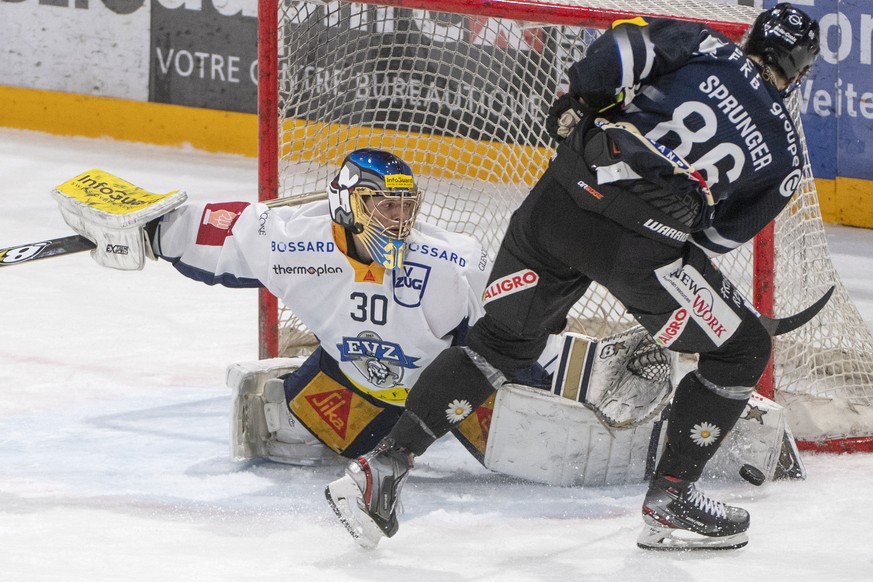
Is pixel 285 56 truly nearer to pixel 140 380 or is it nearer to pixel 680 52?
pixel 140 380

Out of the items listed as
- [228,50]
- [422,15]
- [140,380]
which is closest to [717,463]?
[422,15]

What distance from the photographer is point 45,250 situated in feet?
9.50

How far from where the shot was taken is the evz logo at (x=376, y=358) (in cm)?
277

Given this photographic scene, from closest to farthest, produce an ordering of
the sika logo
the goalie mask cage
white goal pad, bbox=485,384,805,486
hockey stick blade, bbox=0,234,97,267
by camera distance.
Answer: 1. the sika logo
2. white goal pad, bbox=485,384,805,486
3. hockey stick blade, bbox=0,234,97,267
4. the goalie mask cage

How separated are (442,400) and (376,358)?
1.21 ft

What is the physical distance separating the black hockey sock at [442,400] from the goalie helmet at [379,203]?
0.31 metres

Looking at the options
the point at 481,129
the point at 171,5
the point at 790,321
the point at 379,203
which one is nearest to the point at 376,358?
the point at 379,203

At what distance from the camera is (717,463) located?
9.47 ft

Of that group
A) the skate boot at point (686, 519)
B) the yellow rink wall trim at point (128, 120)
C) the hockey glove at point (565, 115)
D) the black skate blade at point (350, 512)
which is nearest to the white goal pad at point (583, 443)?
the skate boot at point (686, 519)

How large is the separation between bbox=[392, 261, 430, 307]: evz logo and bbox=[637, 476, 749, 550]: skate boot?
1.98ft

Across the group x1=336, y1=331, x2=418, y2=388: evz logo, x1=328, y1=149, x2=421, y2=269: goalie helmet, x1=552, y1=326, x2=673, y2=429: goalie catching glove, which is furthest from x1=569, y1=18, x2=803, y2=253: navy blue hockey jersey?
x1=336, y1=331, x2=418, y2=388: evz logo

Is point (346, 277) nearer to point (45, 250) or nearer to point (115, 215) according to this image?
point (115, 215)

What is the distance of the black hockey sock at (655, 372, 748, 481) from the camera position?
241 centimetres

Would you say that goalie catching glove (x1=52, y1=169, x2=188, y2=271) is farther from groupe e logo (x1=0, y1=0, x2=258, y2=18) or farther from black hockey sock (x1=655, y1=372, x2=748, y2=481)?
groupe e logo (x1=0, y1=0, x2=258, y2=18)
